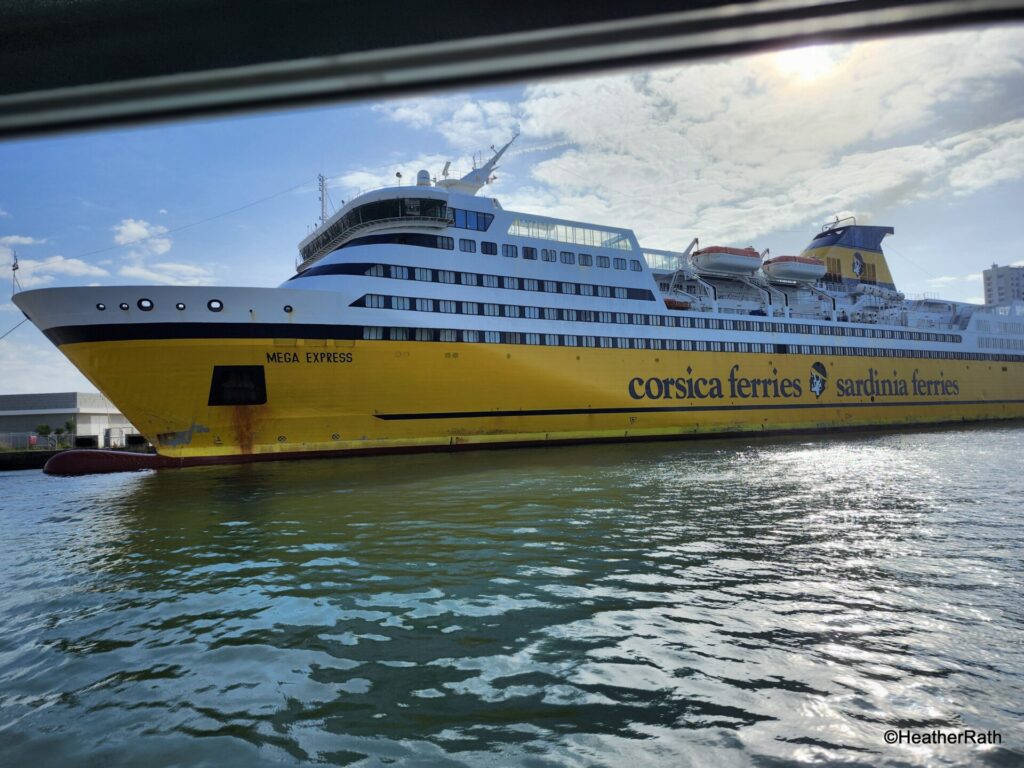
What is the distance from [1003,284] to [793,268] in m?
74.9

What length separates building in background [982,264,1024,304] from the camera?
76.9 meters

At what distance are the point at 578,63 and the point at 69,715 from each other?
4.48 m

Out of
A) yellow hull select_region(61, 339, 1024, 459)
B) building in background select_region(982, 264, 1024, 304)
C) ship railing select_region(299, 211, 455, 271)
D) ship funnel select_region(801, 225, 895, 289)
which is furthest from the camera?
building in background select_region(982, 264, 1024, 304)

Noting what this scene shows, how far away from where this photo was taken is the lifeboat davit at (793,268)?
111 feet

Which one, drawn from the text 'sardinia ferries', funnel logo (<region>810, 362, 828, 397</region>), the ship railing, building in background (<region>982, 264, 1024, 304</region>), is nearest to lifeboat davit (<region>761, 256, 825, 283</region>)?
the text 'sardinia ferries'

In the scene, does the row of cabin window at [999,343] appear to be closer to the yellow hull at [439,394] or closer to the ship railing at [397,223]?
the yellow hull at [439,394]

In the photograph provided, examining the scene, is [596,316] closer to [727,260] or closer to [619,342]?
[619,342]

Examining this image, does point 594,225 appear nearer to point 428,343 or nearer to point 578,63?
point 428,343

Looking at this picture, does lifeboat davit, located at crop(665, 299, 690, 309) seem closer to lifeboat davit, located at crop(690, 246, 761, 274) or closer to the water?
lifeboat davit, located at crop(690, 246, 761, 274)

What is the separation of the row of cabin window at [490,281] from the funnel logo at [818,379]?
12998 millimetres

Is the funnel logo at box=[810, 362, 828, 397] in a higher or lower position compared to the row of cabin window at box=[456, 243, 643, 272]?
lower

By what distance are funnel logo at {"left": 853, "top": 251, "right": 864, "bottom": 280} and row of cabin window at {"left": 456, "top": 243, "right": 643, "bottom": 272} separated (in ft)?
74.6

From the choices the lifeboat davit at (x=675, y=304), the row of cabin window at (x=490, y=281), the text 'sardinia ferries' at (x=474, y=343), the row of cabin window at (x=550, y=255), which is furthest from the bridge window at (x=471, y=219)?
the lifeboat davit at (x=675, y=304)

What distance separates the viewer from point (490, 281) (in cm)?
2342
